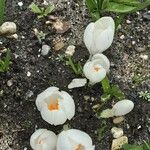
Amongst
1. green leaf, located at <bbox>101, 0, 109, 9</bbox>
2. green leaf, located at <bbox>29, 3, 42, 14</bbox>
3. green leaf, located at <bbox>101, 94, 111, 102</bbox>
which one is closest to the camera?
green leaf, located at <bbox>101, 94, 111, 102</bbox>

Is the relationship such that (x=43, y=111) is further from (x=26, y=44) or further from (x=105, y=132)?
(x=26, y=44)

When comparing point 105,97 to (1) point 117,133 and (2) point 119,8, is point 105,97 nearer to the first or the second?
(1) point 117,133

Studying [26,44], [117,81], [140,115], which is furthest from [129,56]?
[26,44]

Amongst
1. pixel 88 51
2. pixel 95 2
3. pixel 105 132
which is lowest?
pixel 105 132

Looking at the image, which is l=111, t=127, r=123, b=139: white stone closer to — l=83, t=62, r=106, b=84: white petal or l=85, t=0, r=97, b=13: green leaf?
l=83, t=62, r=106, b=84: white petal

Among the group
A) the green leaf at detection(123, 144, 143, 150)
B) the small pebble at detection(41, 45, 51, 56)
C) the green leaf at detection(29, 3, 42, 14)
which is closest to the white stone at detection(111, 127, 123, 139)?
the green leaf at detection(123, 144, 143, 150)

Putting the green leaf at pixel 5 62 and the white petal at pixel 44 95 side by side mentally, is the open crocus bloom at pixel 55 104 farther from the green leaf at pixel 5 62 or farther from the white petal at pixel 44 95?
the green leaf at pixel 5 62

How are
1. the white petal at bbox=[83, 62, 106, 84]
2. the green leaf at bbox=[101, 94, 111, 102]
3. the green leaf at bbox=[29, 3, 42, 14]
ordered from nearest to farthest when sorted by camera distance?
1. the white petal at bbox=[83, 62, 106, 84]
2. the green leaf at bbox=[101, 94, 111, 102]
3. the green leaf at bbox=[29, 3, 42, 14]

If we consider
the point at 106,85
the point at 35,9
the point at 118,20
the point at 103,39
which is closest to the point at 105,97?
the point at 106,85
